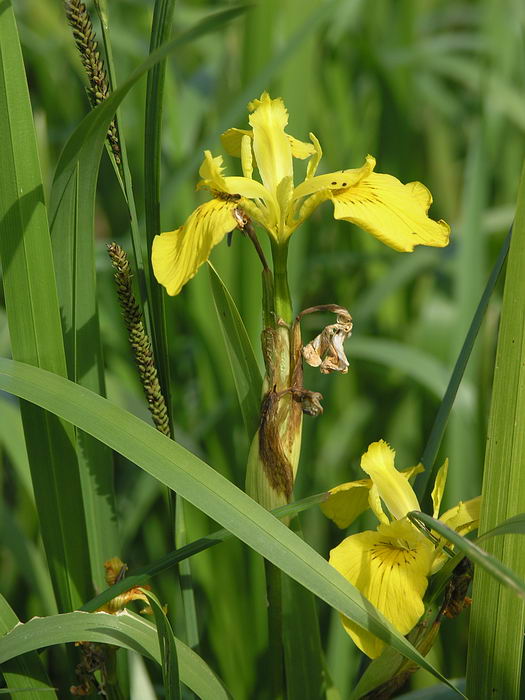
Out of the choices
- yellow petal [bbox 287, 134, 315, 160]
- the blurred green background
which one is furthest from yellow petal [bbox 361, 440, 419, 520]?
the blurred green background

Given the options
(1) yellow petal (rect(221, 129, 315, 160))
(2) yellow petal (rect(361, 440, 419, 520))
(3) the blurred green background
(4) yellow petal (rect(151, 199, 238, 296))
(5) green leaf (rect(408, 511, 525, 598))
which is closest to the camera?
(5) green leaf (rect(408, 511, 525, 598))

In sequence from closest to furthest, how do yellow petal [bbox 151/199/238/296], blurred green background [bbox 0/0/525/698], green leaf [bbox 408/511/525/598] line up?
green leaf [bbox 408/511/525/598]
yellow petal [bbox 151/199/238/296]
blurred green background [bbox 0/0/525/698]

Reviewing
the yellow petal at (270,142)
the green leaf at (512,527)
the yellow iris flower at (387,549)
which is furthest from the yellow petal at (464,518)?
the yellow petal at (270,142)

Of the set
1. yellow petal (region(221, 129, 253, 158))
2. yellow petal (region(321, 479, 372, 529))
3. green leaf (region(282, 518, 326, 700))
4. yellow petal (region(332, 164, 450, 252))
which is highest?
yellow petal (region(221, 129, 253, 158))

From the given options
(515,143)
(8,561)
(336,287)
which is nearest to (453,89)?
(515,143)

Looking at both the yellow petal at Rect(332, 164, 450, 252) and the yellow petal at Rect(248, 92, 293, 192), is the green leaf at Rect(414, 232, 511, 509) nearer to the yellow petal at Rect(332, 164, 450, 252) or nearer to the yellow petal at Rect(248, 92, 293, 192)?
the yellow petal at Rect(332, 164, 450, 252)

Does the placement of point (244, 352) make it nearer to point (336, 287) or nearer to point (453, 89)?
point (336, 287)
